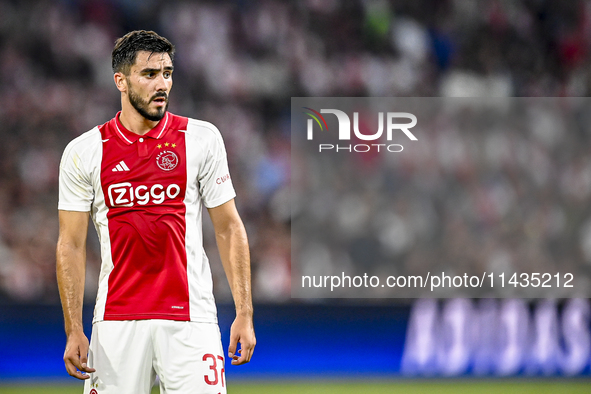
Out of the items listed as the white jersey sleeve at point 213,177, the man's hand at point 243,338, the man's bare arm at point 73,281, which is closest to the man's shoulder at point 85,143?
the man's bare arm at point 73,281

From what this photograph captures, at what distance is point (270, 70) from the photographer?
22.6 feet

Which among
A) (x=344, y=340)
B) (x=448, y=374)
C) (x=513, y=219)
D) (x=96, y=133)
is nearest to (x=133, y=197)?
(x=96, y=133)

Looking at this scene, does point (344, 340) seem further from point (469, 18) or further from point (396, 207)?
point (469, 18)

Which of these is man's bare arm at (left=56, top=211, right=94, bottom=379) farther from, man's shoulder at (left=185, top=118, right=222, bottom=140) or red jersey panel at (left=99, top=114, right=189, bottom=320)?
man's shoulder at (left=185, top=118, right=222, bottom=140)

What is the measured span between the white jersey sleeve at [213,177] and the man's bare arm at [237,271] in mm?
30

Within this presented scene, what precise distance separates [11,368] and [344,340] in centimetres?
274

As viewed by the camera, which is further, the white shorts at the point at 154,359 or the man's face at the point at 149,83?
the man's face at the point at 149,83

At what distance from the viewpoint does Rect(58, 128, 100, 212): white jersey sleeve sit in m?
2.57

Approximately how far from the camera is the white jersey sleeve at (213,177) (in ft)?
8.63

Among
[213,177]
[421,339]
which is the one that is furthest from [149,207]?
[421,339]

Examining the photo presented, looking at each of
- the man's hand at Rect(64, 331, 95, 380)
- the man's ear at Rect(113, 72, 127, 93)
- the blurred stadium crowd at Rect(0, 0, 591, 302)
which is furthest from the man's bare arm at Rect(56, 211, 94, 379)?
the blurred stadium crowd at Rect(0, 0, 591, 302)

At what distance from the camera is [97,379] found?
2471 mm

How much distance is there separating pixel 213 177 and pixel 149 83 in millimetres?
404

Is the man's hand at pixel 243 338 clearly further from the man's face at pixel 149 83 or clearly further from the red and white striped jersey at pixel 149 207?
the man's face at pixel 149 83
